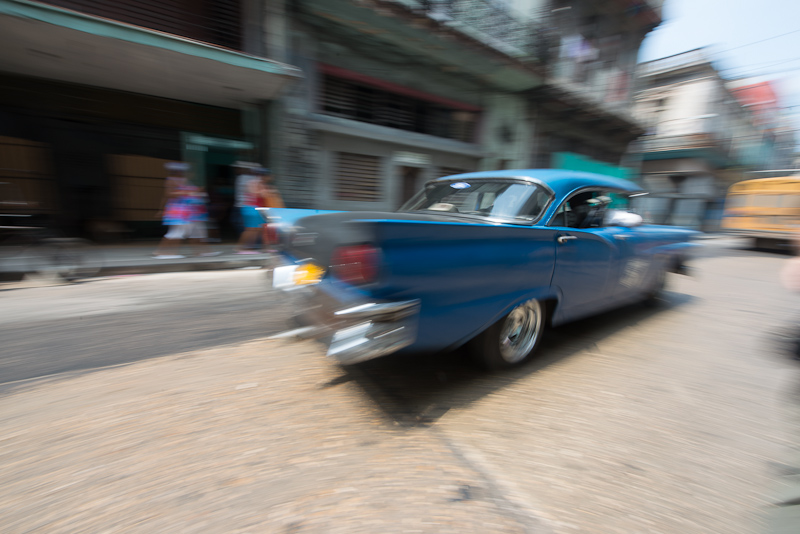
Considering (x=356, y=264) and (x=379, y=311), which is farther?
(x=356, y=264)

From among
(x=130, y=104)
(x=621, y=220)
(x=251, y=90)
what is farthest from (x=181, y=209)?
(x=621, y=220)

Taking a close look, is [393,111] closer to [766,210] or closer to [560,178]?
[560,178]

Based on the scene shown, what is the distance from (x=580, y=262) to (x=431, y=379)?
156 centimetres

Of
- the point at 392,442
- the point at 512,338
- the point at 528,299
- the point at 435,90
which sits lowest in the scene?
the point at 392,442

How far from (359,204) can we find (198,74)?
4531 millimetres

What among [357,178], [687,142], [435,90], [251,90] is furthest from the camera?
[687,142]

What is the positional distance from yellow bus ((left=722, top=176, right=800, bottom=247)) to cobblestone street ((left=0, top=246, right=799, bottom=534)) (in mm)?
11809

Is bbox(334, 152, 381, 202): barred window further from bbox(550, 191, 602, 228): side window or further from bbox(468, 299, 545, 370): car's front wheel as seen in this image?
bbox(468, 299, 545, 370): car's front wheel

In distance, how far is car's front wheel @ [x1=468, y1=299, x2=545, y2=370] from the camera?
2.58 meters

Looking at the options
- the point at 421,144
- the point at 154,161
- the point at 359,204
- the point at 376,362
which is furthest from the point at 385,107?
the point at 376,362

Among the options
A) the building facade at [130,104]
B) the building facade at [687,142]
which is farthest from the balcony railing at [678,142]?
the building facade at [130,104]

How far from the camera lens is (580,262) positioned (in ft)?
9.93

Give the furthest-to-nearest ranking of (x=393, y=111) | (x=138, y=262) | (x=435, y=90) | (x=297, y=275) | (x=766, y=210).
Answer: (x=766, y=210) → (x=435, y=90) → (x=393, y=111) → (x=138, y=262) → (x=297, y=275)

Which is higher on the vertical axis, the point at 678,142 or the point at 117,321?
the point at 678,142
